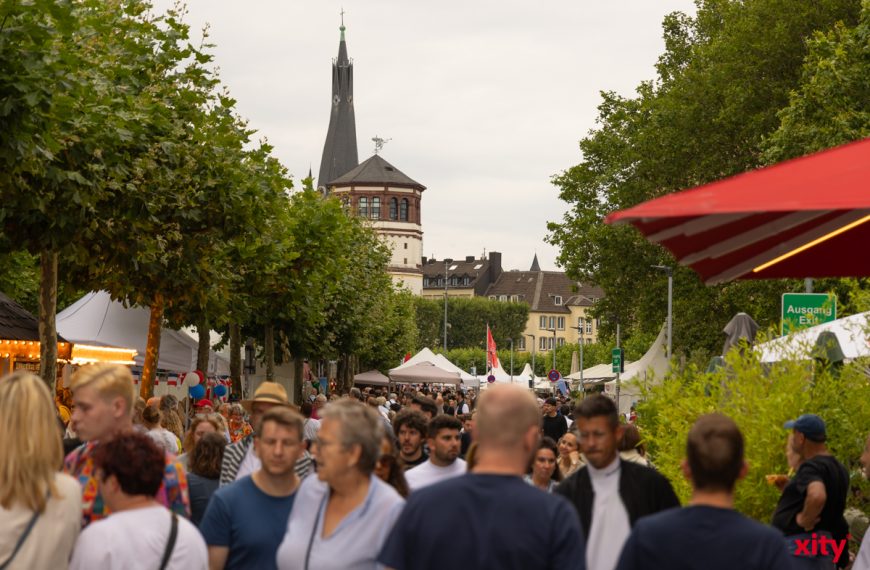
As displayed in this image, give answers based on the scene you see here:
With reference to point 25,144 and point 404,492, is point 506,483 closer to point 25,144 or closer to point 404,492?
point 404,492

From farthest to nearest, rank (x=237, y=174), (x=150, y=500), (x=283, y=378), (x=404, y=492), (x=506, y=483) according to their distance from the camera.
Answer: (x=283, y=378) < (x=237, y=174) < (x=404, y=492) < (x=150, y=500) < (x=506, y=483)

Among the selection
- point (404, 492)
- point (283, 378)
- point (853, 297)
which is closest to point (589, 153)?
point (283, 378)

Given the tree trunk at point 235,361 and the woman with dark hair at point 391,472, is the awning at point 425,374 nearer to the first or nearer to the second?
the tree trunk at point 235,361

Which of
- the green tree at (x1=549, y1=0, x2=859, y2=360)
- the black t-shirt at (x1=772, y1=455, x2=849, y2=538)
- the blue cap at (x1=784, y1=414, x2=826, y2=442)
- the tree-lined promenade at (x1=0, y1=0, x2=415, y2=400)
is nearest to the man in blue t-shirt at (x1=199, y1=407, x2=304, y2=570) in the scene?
the black t-shirt at (x1=772, y1=455, x2=849, y2=538)

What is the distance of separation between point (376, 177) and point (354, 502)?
599 ft

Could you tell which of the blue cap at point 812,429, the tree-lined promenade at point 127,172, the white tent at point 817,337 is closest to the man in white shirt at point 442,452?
the blue cap at point 812,429

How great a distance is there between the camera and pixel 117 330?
3347 cm

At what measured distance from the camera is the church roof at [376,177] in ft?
614

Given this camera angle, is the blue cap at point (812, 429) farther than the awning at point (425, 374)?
No

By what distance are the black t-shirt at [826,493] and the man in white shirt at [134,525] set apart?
4301mm

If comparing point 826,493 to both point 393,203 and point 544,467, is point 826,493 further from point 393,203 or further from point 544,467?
point 393,203

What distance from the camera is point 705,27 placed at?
47156mm

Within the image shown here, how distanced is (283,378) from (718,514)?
5070cm

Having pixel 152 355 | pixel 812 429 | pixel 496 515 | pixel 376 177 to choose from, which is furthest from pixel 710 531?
pixel 376 177
